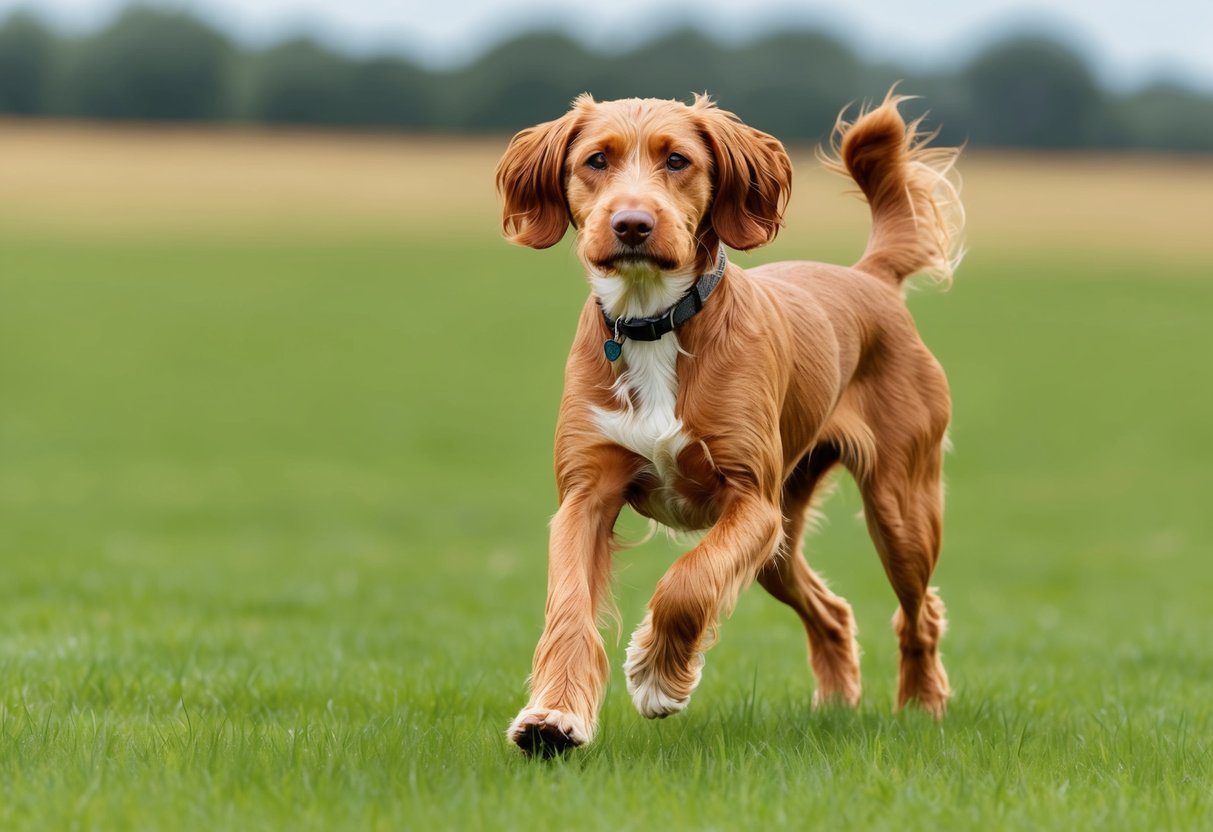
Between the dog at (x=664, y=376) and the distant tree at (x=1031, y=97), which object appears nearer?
the dog at (x=664, y=376)

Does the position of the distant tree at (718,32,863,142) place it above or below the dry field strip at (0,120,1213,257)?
above

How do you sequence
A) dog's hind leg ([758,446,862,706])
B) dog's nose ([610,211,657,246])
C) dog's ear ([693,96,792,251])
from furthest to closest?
dog's hind leg ([758,446,862,706]) → dog's ear ([693,96,792,251]) → dog's nose ([610,211,657,246])

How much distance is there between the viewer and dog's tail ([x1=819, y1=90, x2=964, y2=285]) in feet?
20.9

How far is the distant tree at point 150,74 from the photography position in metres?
42.2

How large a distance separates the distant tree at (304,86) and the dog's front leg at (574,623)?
3956 cm

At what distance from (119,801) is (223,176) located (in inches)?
1473

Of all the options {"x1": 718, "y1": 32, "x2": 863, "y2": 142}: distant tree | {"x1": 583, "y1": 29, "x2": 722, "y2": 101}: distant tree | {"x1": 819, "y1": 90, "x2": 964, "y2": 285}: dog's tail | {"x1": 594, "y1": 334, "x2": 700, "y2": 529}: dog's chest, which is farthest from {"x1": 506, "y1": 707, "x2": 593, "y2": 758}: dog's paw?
{"x1": 583, "y1": 29, "x2": 722, "y2": 101}: distant tree

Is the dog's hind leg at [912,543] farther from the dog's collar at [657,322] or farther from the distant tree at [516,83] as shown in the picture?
the distant tree at [516,83]

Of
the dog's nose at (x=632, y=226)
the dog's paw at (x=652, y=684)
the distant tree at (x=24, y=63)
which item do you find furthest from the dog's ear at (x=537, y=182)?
the distant tree at (x=24, y=63)

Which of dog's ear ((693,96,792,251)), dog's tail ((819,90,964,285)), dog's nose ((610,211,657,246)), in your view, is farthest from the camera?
dog's tail ((819,90,964,285))

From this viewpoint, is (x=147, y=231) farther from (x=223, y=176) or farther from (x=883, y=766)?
(x=883, y=766)

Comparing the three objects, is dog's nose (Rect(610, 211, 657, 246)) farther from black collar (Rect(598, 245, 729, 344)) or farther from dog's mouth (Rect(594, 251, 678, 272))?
black collar (Rect(598, 245, 729, 344))

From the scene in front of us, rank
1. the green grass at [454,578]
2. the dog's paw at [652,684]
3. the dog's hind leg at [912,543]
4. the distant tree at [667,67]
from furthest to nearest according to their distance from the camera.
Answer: the distant tree at [667,67], the dog's hind leg at [912,543], the dog's paw at [652,684], the green grass at [454,578]

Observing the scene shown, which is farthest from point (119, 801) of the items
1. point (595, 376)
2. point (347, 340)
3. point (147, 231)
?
point (147, 231)
